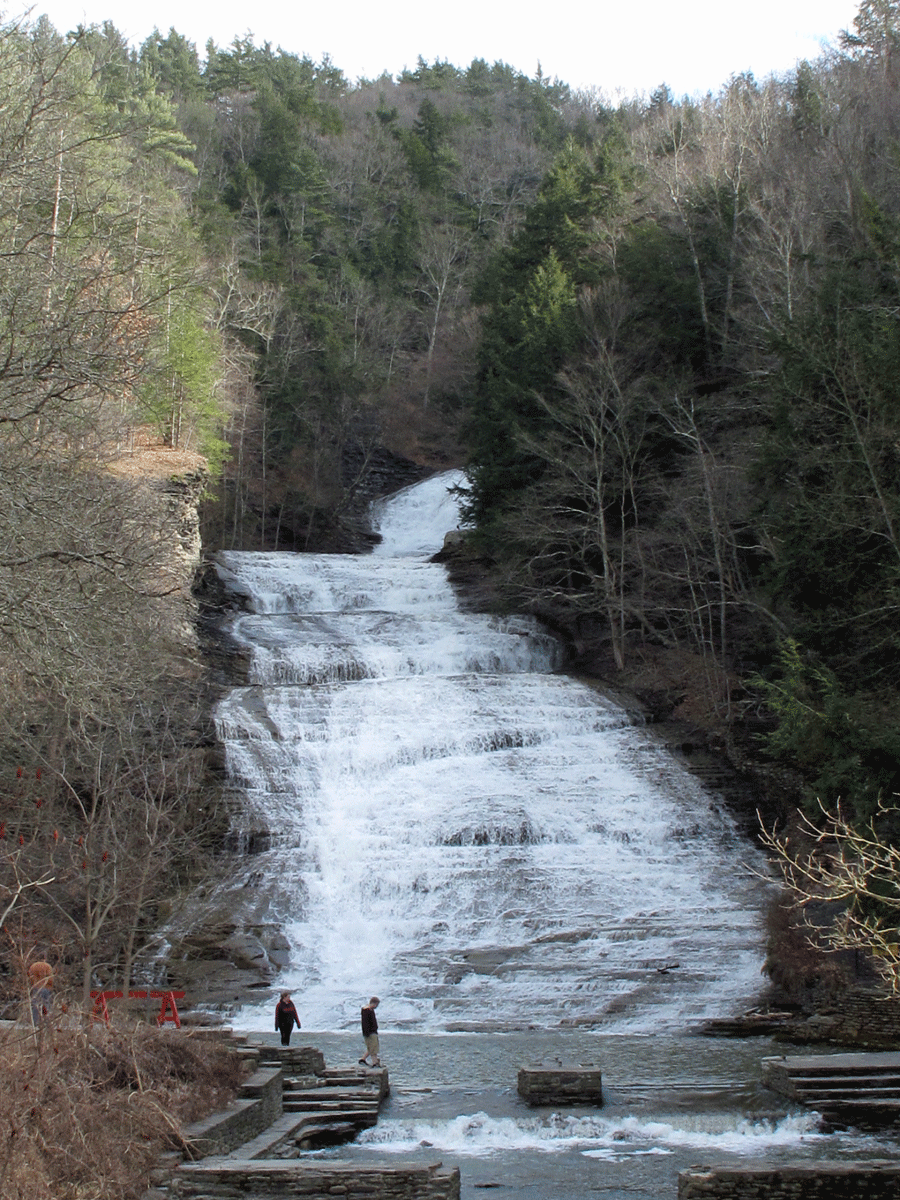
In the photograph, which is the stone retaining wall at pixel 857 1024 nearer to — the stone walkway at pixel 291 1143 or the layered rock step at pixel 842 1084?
the layered rock step at pixel 842 1084

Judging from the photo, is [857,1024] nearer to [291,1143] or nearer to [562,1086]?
[562,1086]

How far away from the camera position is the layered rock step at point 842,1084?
11.5 metres

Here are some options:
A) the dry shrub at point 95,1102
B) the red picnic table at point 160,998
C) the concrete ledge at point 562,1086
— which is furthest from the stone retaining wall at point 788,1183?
the red picnic table at point 160,998

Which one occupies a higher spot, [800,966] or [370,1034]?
[370,1034]

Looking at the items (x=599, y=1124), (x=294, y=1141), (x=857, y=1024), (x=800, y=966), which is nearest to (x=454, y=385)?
(x=800, y=966)

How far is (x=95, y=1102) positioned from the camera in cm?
874

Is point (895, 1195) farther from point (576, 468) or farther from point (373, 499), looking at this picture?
point (373, 499)

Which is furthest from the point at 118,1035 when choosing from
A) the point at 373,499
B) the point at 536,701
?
the point at 373,499

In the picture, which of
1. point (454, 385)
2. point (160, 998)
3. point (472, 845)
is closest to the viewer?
point (160, 998)

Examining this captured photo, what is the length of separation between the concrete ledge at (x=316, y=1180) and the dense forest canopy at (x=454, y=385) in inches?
111

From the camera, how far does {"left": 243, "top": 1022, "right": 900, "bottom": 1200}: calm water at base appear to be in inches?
400

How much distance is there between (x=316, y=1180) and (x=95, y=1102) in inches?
71.5

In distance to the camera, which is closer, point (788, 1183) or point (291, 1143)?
point (788, 1183)

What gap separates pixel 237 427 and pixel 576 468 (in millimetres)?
17935
